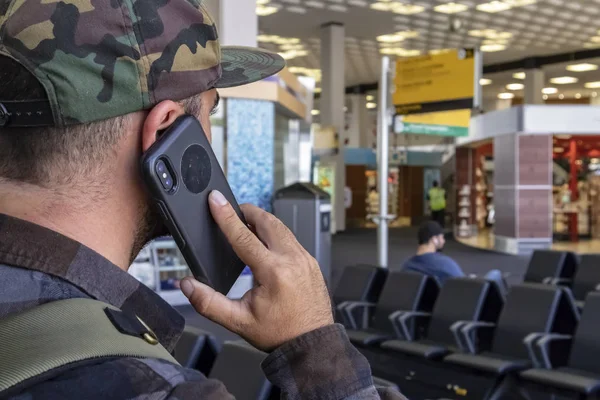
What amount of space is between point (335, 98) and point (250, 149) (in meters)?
11.8

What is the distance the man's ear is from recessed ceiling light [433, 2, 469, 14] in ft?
54.3

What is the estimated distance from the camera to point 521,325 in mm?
4508

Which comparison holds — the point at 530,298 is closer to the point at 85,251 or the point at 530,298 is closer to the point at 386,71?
the point at 386,71

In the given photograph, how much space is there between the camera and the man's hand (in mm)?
806

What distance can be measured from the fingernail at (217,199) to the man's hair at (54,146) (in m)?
0.14

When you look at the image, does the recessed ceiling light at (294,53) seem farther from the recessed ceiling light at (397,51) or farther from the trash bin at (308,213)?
the trash bin at (308,213)

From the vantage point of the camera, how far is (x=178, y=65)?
74cm

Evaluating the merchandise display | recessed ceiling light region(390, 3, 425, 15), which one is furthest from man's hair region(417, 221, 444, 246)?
recessed ceiling light region(390, 3, 425, 15)

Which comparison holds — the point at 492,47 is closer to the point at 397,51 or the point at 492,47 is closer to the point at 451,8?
the point at 397,51

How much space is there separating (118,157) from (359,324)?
17.0 feet

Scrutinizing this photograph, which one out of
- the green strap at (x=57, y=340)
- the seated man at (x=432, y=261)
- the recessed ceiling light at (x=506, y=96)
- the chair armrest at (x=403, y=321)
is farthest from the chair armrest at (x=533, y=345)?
the recessed ceiling light at (x=506, y=96)

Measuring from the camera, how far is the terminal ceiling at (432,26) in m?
16.7

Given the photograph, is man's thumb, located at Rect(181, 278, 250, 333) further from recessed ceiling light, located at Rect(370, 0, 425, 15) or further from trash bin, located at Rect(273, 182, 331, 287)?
recessed ceiling light, located at Rect(370, 0, 425, 15)

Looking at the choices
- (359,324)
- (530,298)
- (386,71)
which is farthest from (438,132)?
(530,298)
